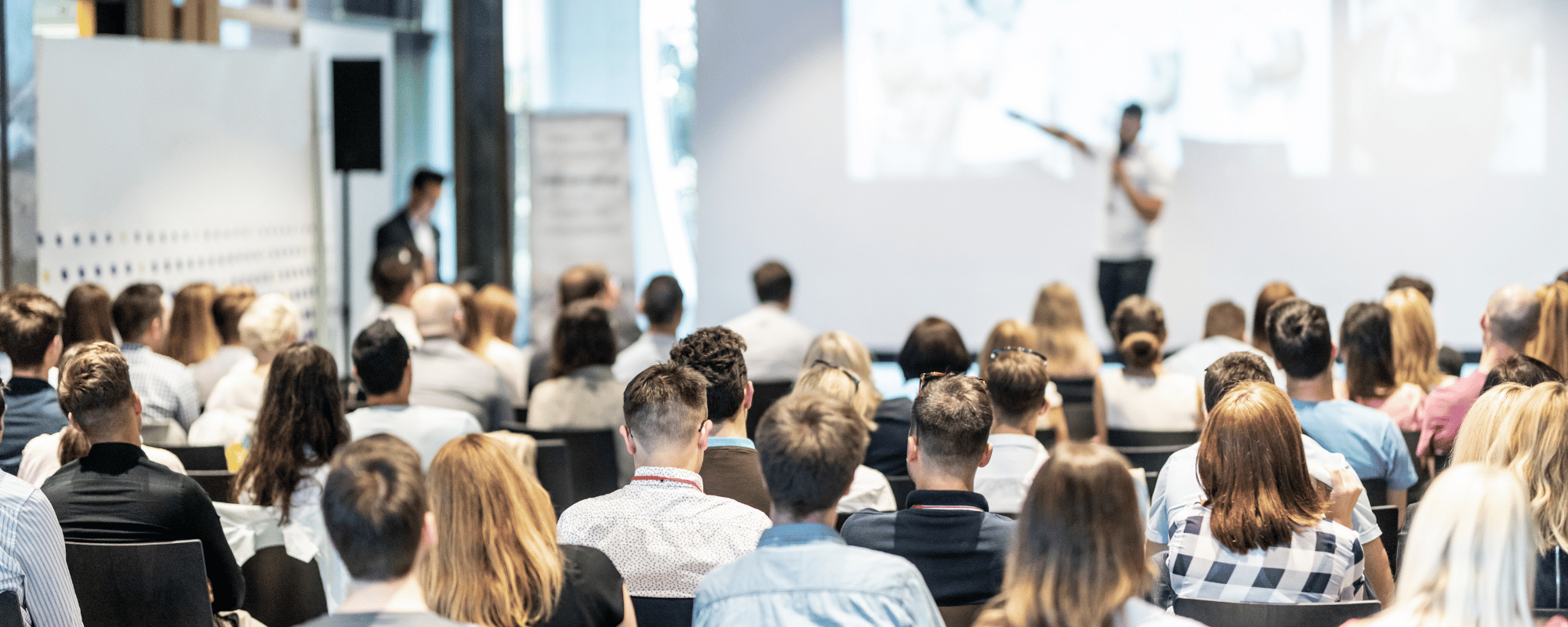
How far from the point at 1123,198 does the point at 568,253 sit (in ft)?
11.6

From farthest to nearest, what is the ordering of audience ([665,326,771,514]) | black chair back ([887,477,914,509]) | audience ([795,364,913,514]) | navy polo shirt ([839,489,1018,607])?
black chair back ([887,477,914,509]), audience ([795,364,913,514]), audience ([665,326,771,514]), navy polo shirt ([839,489,1018,607])

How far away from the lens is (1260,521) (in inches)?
89.7

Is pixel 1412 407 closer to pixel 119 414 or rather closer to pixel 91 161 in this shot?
pixel 119 414

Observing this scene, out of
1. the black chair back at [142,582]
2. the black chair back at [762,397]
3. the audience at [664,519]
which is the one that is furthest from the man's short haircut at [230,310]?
the audience at [664,519]

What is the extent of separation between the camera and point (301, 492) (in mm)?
3041

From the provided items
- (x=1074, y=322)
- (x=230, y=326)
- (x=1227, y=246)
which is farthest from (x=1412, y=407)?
(x=1227, y=246)

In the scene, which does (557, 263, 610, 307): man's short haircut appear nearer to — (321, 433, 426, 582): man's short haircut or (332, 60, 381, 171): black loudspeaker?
(332, 60, 381, 171): black loudspeaker

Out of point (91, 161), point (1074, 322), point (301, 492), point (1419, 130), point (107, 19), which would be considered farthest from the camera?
point (1419, 130)

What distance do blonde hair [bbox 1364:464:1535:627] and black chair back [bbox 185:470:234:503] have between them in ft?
8.75

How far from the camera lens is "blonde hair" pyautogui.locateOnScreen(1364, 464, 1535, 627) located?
1576 millimetres

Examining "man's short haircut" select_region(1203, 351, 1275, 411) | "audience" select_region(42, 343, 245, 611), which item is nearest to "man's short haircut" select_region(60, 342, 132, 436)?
"audience" select_region(42, 343, 245, 611)

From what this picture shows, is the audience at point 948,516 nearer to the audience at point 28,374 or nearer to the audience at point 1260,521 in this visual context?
the audience at point 1260,521

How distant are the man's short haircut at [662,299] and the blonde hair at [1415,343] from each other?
2.53 m

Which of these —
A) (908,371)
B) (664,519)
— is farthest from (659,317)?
(664,519)
